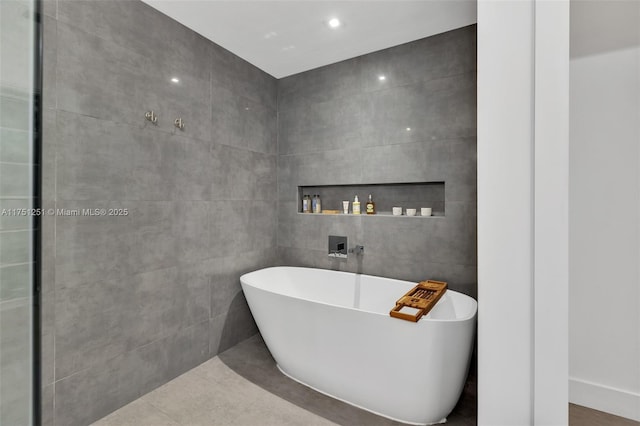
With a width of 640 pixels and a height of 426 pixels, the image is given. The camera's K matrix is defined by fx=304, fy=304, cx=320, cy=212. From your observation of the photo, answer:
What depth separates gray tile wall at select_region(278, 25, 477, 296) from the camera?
7.30ft

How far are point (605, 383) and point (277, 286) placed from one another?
216 centimetres

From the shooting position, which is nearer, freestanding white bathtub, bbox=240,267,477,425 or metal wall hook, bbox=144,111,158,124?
freestanding white bathtub, bbox=240,267,477,425

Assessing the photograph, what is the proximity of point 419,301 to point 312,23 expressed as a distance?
201cm

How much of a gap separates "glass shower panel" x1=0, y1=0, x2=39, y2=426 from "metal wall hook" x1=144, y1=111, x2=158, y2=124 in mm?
1269

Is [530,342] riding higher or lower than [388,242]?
lower

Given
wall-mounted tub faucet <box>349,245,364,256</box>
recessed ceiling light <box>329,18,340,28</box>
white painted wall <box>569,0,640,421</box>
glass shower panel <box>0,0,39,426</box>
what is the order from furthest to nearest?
wall-mounted tub faucet <box>349,245,364,256</box> → recessed ceiling light <box>329,18,340,28</box> → white painted wall <box>569,0,640,421</box> → glass shower panel <box>0,0,39,426</box>

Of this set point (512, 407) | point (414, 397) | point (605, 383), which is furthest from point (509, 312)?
point (414, 397)

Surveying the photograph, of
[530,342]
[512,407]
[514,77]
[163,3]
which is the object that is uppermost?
[163,3]

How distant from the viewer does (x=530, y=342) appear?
3.55 feet

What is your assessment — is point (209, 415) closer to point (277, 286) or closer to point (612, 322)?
point (277, 286)

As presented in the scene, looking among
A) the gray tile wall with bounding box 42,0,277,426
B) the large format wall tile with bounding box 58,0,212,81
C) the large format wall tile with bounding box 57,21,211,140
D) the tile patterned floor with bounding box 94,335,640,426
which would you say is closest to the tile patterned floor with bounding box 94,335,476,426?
the tile patterned floor with bounding box 94,335,640,426

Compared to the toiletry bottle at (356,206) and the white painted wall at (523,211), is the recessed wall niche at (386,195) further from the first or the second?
the white painted wall at (523,211)

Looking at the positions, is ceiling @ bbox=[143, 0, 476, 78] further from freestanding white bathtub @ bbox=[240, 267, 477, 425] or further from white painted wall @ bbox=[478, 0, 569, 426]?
freestanding white bathtub @ bbox=[240, 267, 477, 425]

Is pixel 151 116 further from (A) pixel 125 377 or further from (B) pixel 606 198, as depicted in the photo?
(B) pixel 606 198
